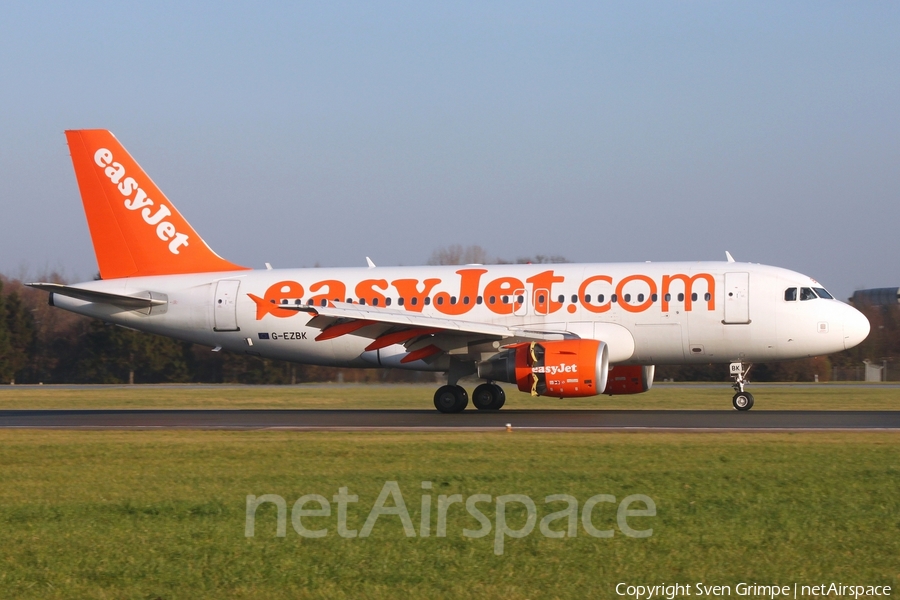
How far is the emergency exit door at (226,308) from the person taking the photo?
93.5ft

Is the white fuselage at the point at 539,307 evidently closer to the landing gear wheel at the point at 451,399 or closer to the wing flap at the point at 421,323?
the wing flap at the point at 421,323

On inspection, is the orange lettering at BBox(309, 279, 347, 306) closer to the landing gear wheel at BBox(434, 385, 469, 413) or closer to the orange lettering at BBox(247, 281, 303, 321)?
the orange lettering at BBox(247, 281, 303, 321)

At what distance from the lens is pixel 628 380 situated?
2648 centimetres

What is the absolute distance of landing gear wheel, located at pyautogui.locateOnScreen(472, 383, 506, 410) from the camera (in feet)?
87.2

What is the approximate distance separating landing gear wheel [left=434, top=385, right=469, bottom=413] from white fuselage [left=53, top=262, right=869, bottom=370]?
87cm

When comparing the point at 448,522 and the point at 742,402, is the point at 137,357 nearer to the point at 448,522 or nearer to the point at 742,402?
the point at 742,402

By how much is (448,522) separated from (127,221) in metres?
22.8

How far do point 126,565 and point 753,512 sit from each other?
5882mm

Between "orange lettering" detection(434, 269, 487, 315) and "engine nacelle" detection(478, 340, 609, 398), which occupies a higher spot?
"orange lettering" detection(434, 269, 487, 315)

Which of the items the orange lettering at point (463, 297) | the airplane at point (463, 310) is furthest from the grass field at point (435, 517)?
the orange lettering at point (463, 297)

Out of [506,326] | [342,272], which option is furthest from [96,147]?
[506,326]

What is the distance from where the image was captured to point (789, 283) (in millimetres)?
24953

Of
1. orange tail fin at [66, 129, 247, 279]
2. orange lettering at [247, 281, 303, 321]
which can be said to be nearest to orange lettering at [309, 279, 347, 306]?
orange lettering at [247, 281, 303, 321]

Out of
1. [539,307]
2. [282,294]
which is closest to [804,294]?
[539,307]
